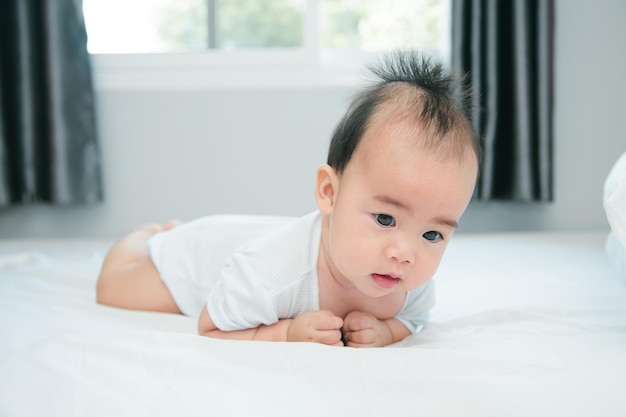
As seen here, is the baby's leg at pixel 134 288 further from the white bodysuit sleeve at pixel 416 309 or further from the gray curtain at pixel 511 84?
the gray curtain at pixel 511 84

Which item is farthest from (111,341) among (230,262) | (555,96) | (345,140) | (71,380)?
(555,96)

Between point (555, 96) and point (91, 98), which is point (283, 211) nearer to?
point (91, 98)

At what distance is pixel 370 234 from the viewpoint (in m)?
A: 1.00

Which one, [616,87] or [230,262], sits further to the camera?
[616,87]

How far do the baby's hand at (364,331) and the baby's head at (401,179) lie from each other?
0.09 meters

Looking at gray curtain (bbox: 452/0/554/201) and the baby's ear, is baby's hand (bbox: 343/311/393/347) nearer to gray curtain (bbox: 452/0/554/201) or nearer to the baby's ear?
the baby's ear

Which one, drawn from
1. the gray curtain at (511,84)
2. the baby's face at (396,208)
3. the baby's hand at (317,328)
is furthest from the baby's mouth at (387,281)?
the gray curtain at (511,84)

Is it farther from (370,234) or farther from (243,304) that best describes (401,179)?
(243,304)

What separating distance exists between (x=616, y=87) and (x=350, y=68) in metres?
1.04

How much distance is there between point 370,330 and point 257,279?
21 centimetres

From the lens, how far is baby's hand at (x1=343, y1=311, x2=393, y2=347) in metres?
1.10

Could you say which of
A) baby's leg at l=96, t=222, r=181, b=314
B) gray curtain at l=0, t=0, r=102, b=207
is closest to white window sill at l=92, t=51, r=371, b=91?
gray curtain at l=0, t=0, r=102, b=207

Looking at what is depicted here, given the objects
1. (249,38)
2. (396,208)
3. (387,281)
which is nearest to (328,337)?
(387,281)

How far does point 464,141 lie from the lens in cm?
99
